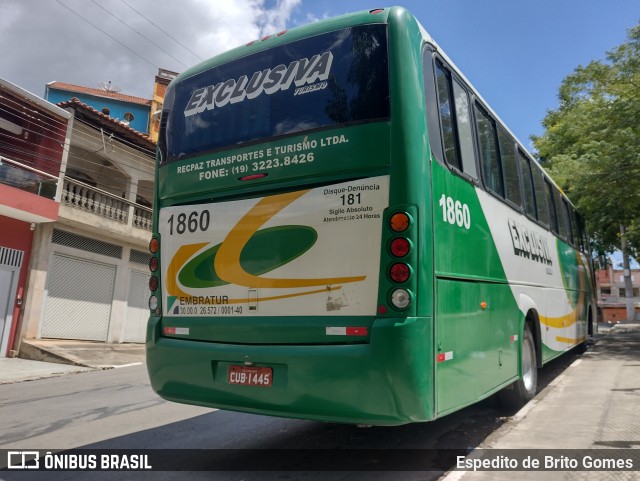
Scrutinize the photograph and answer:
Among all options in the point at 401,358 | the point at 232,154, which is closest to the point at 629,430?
the point at 401,358

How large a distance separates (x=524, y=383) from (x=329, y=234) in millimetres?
3622

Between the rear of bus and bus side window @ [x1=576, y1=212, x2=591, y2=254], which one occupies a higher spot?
bus side window @ [x1=576, y1=212, x2=591, y2=254]

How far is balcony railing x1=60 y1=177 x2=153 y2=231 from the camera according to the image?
1479cm

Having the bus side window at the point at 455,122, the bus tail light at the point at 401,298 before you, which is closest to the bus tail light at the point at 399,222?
the bus tail light at the point at 401,298

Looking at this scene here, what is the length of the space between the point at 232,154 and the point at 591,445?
13.0ft

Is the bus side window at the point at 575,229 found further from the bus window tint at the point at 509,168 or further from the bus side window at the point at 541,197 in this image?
the bus window tint at the point at 509,168

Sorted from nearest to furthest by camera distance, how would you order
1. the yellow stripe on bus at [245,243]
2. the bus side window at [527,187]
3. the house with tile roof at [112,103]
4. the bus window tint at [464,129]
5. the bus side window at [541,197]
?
the yellow stripe on bus at [245,243], the bus window tint at [464,129], the bus side window at [527,187], the bus side window at [541,197], the house with tile roof at [112,103]

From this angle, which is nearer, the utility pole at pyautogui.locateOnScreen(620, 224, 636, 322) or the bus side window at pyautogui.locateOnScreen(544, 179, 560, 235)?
the bus side window at pyautogui.locateOnScreen(544, 179, 560, 235)

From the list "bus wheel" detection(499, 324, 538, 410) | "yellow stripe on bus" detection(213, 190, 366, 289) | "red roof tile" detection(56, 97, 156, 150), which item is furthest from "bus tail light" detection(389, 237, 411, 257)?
"red roof tile" detection(56, 97, 156, 150)

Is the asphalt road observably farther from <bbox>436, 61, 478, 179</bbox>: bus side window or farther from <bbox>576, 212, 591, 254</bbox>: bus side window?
<bbox>576, 212, 591, 254</bbox>: bus side window

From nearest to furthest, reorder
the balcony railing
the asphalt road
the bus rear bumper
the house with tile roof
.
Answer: the bus rear bumper, the asphalt road, the balcony railing, the house with tile roof

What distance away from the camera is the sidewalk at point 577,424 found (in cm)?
363

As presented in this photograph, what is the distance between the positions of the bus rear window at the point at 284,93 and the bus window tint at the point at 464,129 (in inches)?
42.0

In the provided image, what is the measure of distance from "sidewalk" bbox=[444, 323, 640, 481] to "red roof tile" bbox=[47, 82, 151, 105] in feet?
95.7
